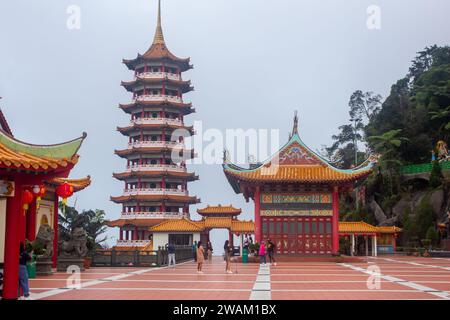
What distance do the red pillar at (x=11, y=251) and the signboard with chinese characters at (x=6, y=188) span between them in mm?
179

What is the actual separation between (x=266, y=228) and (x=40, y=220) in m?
13.6

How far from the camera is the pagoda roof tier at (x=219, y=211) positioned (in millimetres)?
50469

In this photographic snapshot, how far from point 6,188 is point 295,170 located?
22.3 metres

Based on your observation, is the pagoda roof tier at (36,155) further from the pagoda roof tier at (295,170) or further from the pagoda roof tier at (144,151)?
the pagoda roof tier at (144,151)

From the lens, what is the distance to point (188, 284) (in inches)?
713

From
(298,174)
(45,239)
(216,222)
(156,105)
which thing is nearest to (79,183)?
(45,239)

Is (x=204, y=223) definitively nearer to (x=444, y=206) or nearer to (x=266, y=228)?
(x=266, y=228)

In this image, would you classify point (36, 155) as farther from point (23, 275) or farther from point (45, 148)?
point (23, 275)

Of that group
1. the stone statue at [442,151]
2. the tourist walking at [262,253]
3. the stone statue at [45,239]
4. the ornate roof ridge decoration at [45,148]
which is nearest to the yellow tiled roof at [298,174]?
the tourist walking at [262,253]

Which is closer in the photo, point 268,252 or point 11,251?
point 11,251

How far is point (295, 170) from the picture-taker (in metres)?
33.7

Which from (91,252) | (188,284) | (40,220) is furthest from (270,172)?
(188,284)

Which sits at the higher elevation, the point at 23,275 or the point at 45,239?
the point at 45,239

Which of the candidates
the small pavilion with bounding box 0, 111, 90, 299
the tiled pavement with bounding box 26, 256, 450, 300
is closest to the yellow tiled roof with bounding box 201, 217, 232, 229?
the tiled pavement with bounding box 26, 256, 450, 300
